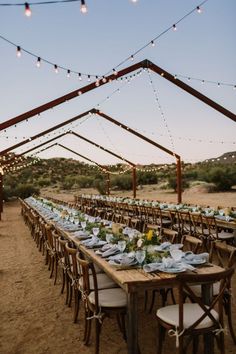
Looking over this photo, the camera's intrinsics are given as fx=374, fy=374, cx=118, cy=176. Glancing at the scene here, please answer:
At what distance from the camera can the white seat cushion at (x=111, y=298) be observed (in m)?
3.45

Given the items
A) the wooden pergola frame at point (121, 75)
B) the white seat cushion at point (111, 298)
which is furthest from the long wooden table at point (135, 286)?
the wooden pergola frame at point (121, 75)

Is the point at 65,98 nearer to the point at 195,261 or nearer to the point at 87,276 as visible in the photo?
the point at 87,276

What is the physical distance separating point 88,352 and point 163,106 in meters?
8.40

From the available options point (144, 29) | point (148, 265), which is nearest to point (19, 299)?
point (148, 265)

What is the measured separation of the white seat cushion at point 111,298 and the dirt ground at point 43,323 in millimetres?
483

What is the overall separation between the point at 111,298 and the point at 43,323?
1.20 meters

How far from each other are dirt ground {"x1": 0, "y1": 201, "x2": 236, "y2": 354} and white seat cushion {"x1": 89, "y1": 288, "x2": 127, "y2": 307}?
48 cm

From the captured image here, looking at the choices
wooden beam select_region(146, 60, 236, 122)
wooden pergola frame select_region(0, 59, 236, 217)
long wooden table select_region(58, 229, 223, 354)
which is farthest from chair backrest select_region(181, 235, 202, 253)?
wooden beam select_region(146, 60, 236, 122)

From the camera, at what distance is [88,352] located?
354cm

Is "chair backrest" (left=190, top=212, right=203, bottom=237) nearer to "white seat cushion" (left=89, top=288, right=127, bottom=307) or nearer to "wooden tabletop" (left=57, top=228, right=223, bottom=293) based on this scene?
"white seat cushion" (left=89, top=288, right=127, bottom=307)

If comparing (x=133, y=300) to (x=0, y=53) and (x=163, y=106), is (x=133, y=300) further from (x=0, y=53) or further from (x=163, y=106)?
(x=163, y=106)

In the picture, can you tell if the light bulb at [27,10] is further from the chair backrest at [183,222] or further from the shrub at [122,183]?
the shrub at [122,183]

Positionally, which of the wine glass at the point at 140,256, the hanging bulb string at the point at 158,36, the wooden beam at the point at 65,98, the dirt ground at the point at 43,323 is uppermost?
the hanging bulb string at the point at 158,36

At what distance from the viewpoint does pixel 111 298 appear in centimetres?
358
